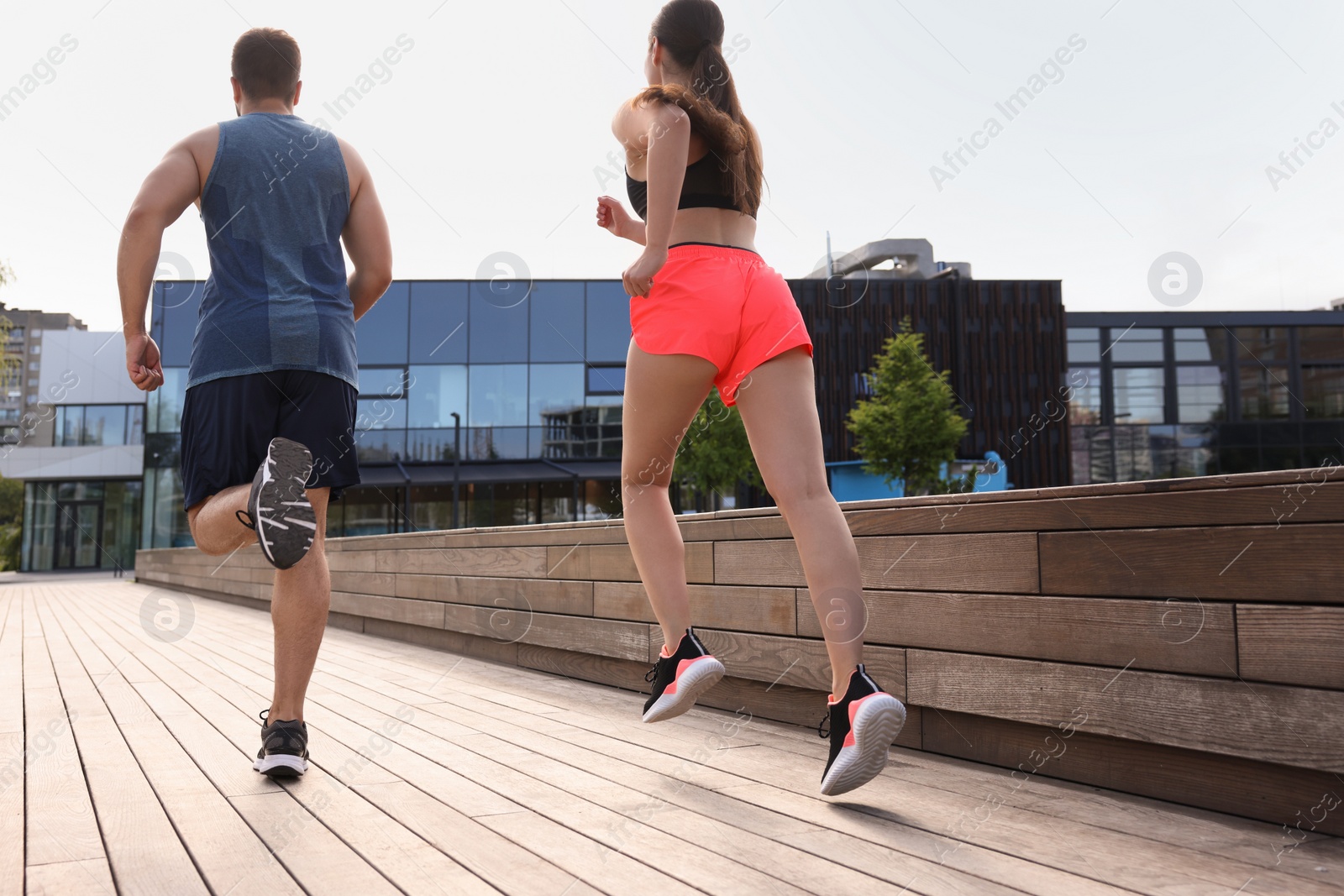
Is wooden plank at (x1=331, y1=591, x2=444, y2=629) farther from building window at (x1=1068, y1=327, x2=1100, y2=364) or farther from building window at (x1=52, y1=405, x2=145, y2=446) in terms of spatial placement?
building window at (x1=1068, y1=327, x2=1100, y2=364)

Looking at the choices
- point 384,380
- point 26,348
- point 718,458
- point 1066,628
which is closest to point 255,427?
point 1066,628

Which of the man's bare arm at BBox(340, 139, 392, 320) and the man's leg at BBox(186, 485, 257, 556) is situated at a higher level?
the man's bare arm at BBox(340, 139, 392, 320)

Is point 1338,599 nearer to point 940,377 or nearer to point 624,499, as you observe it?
point 624,499

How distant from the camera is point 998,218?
22.5 feet

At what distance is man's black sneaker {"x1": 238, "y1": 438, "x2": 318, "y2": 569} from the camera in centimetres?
191

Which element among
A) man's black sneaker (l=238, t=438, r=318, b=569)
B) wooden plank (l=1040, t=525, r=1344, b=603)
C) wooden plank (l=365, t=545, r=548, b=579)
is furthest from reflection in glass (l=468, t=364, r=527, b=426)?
wooden plank (l=1040, t=525, r=1344, b=603)

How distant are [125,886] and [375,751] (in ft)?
3.67

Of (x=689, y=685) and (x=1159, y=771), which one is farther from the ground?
(x=689, y=685)

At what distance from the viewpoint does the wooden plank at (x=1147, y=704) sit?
158 centimetres

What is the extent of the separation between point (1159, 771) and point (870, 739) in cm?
62

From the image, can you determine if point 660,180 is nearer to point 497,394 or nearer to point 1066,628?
point 1066,628

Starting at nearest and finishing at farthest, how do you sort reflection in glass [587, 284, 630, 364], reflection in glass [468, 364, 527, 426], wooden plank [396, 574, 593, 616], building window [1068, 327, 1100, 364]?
wooden plank [396, 574, 593, 616] → reflection in glass [468, 364, 527, 426] → reflection in glass [587, 284, 630, 364] → building window [1068, 327, 1100, 364]

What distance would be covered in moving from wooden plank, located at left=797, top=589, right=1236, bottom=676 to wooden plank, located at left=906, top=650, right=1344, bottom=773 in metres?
0.03

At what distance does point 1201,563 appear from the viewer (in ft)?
5.74
